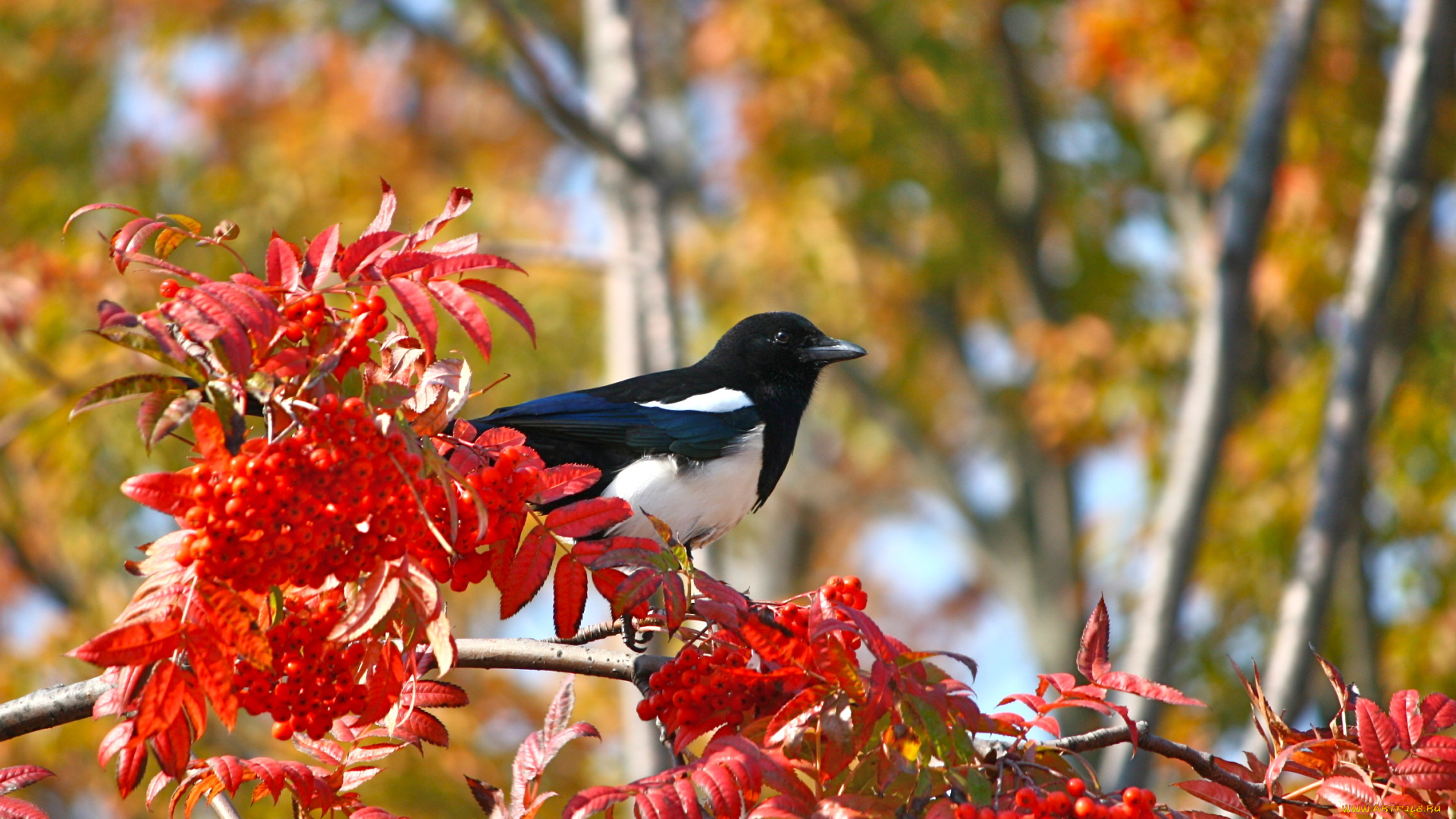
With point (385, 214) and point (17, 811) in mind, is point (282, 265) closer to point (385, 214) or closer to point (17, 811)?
point (385, 214)

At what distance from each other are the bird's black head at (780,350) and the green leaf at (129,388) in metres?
2.73

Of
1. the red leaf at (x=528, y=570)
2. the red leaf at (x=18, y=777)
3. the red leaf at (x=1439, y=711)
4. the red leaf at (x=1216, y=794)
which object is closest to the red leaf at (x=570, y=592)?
the red leaf at (x=528, y=570)

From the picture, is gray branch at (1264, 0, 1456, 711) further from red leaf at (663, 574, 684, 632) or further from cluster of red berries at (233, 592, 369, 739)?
cluster of red berries at (233, 592, 369, 739)

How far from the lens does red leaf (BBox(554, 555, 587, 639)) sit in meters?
2.04

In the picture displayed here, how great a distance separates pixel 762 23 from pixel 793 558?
6148mm

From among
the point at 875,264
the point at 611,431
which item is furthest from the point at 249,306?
the point at 875,264

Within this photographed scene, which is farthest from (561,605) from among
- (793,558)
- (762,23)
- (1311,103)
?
(793,558)

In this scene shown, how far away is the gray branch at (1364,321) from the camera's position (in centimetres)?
515

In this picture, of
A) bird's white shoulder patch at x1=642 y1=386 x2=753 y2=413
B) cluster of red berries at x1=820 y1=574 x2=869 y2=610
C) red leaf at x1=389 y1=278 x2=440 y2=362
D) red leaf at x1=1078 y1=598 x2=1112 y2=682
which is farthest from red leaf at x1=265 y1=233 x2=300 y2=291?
bird's white shoulder patch at x1=642 y1=386 x2=753 y2=413

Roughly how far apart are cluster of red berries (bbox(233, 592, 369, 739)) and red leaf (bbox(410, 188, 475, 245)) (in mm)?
513

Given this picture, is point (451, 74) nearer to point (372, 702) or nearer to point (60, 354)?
point (60, 354)

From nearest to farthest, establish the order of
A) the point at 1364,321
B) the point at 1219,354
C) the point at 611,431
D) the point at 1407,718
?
the point at 1407,718, the point at 611,431, the point at 1364,321, the point at 1219,354

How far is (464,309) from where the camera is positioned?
178 cm

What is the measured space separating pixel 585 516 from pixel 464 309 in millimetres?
390
